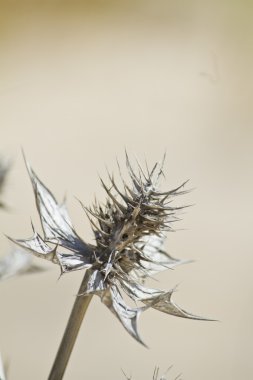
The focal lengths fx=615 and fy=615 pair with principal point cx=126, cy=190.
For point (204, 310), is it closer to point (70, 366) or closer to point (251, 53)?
point (70, 366)

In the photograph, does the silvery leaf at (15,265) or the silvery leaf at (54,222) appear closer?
the silvery leaf at (54,222)

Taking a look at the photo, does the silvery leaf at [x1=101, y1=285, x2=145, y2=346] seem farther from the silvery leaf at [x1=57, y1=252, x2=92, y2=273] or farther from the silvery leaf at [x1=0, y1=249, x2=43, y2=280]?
the silvery leaf at [x1=0, y1=249, x2=43, y2=280]

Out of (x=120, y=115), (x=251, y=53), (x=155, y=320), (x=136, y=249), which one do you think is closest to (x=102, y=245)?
(x=136, y=249)

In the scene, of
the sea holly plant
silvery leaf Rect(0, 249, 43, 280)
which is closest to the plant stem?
the sea holly plant

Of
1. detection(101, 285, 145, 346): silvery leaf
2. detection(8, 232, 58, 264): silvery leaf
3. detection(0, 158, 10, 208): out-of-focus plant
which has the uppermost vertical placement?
detection(0, 158, 10, 208): out-of-focus plant

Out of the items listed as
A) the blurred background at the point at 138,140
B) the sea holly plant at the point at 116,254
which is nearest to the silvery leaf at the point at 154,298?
the sea holly plant at the point at 116,254

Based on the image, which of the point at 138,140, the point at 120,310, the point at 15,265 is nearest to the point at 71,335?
the point at 120,310

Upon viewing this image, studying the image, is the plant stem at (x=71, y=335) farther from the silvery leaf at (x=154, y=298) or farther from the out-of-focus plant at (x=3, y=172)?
the out-of-focus plant at (x=3, y=172)
